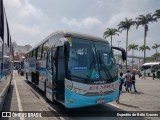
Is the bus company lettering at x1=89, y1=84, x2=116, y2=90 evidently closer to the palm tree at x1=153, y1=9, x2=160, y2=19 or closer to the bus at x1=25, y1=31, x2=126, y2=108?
the bus at x1=25, y1=31, x2=126, y2=108

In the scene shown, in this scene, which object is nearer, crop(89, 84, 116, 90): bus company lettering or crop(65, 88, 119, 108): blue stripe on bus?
crop(65, 88, 119, 108): blue stripe on bus

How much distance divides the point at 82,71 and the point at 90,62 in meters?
0.58

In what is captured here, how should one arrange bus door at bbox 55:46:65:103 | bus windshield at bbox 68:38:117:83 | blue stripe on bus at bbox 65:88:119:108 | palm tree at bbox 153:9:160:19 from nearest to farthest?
blue stripe on bus at bbox 65:88:119:108 → bus windshield at bbox 68:38:117:83 → bus door at bbox 55:46:65:103 → palm tree at bbox 153:9:160:19

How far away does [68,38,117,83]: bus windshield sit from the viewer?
929cm

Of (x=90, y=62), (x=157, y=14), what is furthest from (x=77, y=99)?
(x=157, y=14)

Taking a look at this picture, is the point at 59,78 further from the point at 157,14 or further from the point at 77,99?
the point at 157,14

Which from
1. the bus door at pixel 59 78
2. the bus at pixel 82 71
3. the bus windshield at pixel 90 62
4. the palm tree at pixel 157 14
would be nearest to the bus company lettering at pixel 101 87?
the bus at pixel 82 71

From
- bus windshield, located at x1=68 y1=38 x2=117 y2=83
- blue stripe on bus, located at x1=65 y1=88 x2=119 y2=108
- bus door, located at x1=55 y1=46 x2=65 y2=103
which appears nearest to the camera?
blue stripe on bus, located at x1=65 y1=88 x2=119 y2=108

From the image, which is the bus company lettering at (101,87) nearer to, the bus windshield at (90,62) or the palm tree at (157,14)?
the bus windshield at (90,62)

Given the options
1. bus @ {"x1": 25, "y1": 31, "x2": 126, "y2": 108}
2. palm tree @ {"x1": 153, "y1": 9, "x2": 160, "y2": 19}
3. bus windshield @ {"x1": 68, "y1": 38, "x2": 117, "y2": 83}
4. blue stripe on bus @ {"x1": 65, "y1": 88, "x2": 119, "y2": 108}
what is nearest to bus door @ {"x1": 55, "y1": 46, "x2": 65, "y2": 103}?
bus @ {"x1": 25, "y1": 31, "x2": 126, "y2": 108}

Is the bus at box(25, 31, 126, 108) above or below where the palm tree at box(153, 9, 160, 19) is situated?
below

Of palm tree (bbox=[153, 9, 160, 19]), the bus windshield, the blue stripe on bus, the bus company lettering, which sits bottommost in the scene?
the blue stripe on bus

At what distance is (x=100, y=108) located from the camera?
11.2 m

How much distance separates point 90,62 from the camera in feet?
31.6
